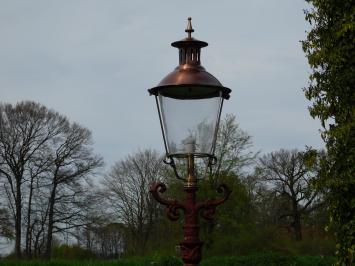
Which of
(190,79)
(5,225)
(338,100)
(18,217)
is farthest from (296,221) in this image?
(190,79)

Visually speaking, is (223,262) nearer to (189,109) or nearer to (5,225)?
Answer: (189,109)

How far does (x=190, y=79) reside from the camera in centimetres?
525

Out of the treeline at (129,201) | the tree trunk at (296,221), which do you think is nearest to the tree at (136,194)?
the treeline at (129,201)

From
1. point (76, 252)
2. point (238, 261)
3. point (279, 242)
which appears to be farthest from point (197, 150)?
point (76, 252)

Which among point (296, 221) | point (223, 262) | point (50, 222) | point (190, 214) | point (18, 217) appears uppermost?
point (18, 217)

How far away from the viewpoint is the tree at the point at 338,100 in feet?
37.0

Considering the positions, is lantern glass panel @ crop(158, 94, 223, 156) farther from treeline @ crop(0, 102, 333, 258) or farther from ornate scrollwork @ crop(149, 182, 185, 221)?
treeline @ crop(0, 102, 333, 258)

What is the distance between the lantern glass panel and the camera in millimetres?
5312

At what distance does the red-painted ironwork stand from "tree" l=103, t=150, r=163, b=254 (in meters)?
30.6

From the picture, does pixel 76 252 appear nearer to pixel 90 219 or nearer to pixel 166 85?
pixel 90 219

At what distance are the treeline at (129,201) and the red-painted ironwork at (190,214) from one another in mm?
20915

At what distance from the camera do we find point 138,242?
3647cm

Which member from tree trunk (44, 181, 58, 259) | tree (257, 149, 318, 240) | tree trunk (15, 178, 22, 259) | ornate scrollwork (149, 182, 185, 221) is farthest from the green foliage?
ornate scrollwork (149, 182, 185, 221)

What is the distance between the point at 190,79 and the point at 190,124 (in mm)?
385
